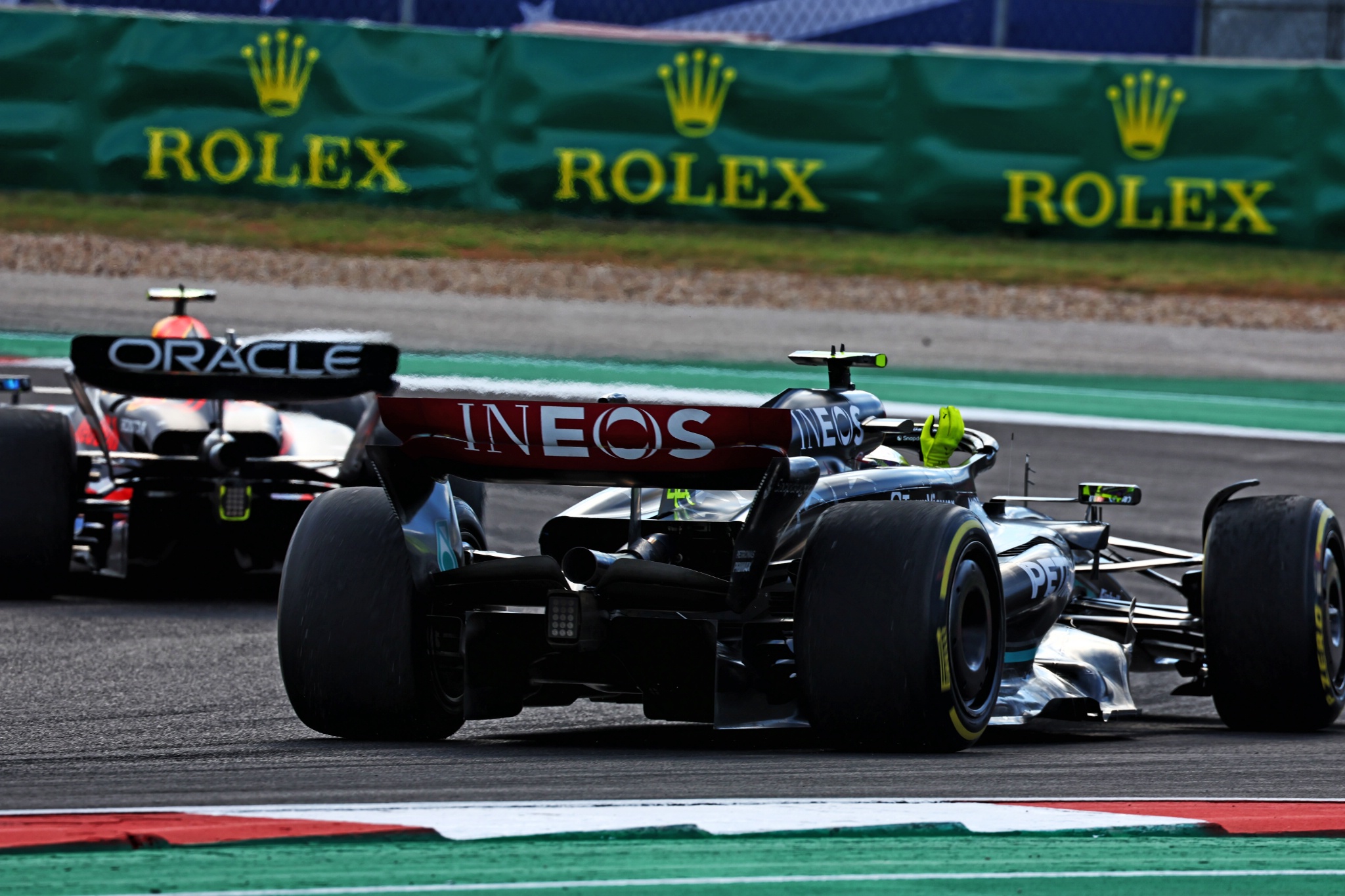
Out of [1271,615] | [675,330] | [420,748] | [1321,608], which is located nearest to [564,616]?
[420,748]

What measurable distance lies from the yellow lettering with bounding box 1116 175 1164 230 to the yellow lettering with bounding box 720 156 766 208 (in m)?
2.78

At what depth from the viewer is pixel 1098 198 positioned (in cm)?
1706

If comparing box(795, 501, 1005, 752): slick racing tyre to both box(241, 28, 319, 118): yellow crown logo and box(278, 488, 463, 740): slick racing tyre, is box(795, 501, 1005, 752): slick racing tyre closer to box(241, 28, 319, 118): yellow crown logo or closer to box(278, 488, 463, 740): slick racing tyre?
box(278, 488, 463, 740): slick racing tyre

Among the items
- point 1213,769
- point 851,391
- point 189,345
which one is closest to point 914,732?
point 1213,769

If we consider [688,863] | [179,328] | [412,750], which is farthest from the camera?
[179,328]

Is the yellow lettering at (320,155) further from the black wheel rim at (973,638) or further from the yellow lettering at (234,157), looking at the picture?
the black wheel rim at (973,638)

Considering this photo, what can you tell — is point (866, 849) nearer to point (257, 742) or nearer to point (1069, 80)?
point (257, 742)

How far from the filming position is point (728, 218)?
17.4 m

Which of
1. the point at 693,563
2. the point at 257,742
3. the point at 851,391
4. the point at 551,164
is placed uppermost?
the point at 551,164

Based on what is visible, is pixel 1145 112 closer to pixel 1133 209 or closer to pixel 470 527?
pixel 1133 209

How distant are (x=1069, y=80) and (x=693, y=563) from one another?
11817 millimetres

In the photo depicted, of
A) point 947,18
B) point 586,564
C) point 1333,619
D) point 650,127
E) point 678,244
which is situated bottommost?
point 1333,619

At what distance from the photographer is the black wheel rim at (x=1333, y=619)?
644cm

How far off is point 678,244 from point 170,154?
4035mm
